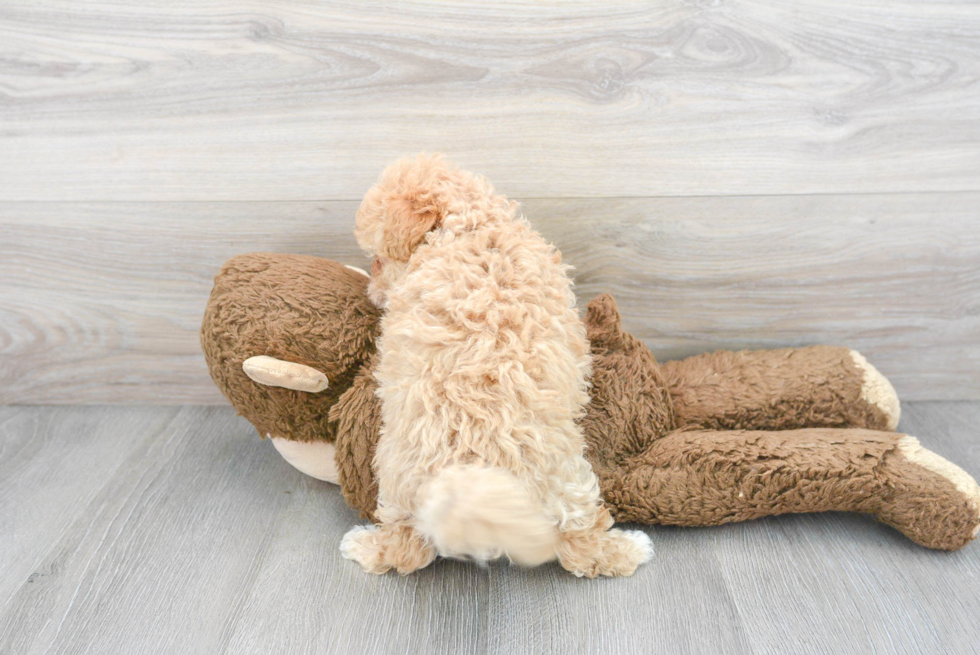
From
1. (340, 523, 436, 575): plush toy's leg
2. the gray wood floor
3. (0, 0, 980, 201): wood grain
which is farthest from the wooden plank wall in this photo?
(340, 523, 436, 575): plush toy's leg

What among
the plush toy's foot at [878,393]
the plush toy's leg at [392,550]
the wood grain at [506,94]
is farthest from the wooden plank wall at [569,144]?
the plush toy's leg at [392,550]

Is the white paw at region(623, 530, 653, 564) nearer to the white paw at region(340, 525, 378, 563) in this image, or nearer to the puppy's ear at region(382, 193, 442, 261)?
the white paw at region(340, 525, 378, 563)

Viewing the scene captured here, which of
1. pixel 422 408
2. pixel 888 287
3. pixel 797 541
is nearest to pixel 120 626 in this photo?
pixel 422 408

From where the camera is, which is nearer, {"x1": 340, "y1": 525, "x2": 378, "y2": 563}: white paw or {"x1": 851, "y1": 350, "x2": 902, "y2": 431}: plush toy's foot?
{"x1": 340, "y1": 525, "x2": 378, "y2": 563}: white paw

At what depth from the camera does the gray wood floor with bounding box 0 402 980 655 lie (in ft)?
2.20

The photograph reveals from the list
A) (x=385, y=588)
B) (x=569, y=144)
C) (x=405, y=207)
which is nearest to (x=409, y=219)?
(x=405, y=207)

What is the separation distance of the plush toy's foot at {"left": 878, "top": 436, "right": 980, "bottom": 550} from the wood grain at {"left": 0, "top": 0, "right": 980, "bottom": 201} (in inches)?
15.4

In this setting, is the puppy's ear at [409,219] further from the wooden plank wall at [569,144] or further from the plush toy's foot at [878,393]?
the plush toy's foot at [878,393]

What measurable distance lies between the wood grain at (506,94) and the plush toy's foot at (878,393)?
0.26m

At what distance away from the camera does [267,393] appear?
2.57 feet

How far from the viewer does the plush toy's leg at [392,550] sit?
0.72m

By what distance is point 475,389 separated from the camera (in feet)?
2.05

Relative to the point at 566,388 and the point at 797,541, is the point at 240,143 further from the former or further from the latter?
the point at 797,541

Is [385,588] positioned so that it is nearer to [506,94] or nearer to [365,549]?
[365,549]
